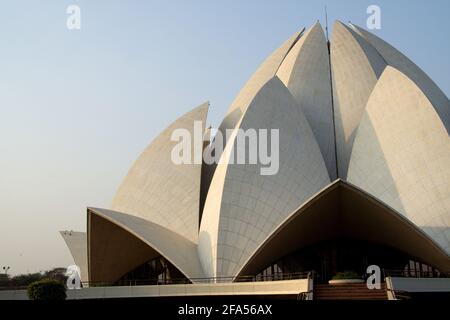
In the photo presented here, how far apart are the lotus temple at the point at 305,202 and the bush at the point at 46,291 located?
1.71 meters

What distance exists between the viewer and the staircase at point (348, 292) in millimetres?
18312

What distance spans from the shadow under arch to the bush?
6288 mm

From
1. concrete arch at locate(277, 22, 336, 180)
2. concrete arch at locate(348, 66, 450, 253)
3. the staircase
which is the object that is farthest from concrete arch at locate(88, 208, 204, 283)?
concrete arch at locate(277, 22, 336, 180)

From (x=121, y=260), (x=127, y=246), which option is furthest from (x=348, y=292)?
(x=121, y=260)

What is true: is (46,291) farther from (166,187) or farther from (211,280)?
(166,187)

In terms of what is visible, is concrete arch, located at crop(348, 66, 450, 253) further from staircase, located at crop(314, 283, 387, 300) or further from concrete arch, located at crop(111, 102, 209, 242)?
concrete arch, located at crop(111, 102, 209, 242)

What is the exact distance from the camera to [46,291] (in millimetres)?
20297

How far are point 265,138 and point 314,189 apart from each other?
294 cm

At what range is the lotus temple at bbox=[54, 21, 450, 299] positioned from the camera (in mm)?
22234

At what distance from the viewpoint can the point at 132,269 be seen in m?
28.5

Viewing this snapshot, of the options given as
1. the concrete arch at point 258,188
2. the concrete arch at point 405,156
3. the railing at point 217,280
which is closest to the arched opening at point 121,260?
the railing at point 217,280

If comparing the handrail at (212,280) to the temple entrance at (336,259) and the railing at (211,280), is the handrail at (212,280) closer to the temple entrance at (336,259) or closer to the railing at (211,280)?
the railing at (211,280)
